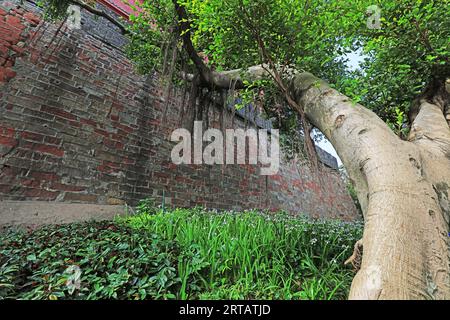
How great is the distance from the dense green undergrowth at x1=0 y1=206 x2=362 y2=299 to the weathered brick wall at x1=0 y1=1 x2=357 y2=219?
783 mm

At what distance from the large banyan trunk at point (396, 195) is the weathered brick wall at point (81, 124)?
0.65 meters

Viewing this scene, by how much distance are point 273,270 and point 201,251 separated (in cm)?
62

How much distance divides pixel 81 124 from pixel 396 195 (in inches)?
162

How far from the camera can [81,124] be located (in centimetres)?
392

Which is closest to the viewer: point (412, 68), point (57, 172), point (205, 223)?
point (412, 68)

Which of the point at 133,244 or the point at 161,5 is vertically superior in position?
the point at 161,5

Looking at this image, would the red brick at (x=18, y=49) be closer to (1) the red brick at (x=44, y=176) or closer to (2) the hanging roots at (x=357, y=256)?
(1) the red brick at (x=44, y=176)

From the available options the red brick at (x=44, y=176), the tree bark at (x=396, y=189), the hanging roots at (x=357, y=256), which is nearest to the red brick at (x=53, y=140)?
the red brick at (x=44, y=176)

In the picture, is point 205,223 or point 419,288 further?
point 205,223
